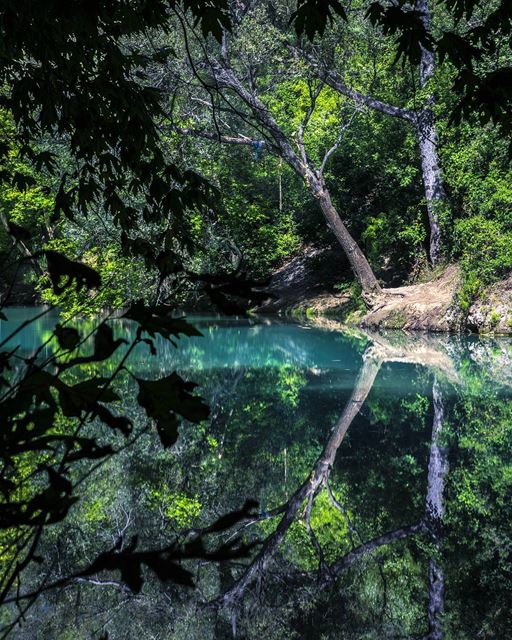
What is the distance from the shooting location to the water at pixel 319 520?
2582mm

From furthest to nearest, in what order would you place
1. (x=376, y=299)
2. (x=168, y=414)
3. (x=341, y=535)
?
(x=376, y=299)
(x=341, y=535)
(x=168, y=414)

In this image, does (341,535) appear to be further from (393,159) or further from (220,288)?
(393,159)

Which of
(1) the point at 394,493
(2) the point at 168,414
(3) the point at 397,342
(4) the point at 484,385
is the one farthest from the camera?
(3) the point at 397,342

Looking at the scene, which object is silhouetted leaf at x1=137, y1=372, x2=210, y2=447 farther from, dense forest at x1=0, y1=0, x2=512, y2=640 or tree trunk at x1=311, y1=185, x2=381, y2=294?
tree trunk at x1=311, y1=185, x2=381, y2=294

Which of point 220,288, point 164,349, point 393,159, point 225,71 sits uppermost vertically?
point 225,71

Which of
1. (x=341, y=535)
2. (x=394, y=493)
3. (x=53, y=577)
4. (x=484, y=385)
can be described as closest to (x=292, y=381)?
(x=484, y=385)

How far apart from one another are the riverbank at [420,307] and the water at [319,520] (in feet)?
22.6

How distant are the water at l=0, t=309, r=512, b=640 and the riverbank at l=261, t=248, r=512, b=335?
6890 millimetres

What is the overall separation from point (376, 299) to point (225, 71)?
658 centimetres

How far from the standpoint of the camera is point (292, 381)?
9305mm

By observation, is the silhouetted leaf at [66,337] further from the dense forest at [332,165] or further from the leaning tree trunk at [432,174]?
the leaning tree trunk at [432,174]

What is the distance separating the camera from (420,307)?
17.4m

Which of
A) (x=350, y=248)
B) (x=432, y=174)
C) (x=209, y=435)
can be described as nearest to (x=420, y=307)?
(x=350, y=248)

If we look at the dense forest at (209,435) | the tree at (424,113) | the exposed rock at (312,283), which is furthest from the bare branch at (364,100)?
the dense forest at (209,435)
